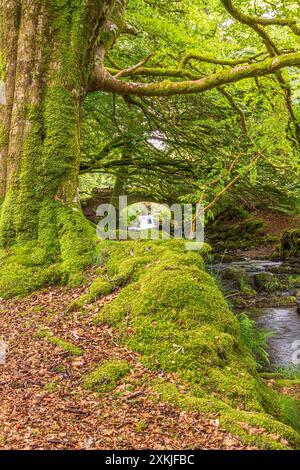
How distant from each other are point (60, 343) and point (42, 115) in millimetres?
2997

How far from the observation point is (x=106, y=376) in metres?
3.19

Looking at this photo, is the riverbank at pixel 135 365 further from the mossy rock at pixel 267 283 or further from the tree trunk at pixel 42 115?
the mossy rock at pixel 267 283

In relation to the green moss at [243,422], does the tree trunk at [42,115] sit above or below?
above

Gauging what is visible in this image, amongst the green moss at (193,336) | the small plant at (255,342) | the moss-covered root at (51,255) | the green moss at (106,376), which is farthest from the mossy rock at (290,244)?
the green moss at (106,376)

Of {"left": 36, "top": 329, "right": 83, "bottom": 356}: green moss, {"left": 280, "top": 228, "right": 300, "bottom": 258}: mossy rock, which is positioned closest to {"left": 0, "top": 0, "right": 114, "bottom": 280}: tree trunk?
{"left": 36, "top": 329, "right": 83, "bottom": 356}: green moss

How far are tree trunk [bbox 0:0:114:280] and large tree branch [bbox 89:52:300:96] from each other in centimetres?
54

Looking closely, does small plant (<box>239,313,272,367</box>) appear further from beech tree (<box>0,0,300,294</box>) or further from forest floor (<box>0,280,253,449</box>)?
forest floor (<box>0,280,253,449</box>)

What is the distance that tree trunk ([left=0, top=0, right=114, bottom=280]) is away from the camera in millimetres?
5305

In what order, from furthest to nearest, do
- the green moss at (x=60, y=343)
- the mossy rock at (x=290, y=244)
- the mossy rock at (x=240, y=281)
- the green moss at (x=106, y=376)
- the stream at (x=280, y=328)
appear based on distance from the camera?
the mossy rock at (x=290, y=244), the mossy rock at (x=240, y=281), the stream at (x=280, y=328), the green moss at (x=60, y=343), the green moss at (x=106, y=376)

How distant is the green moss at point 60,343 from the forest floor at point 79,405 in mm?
37

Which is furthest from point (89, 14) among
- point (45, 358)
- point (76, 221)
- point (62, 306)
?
point (45, 358)

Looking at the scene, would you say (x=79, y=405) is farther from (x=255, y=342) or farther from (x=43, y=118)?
(x=255, y=342)

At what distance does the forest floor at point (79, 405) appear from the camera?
250 cm

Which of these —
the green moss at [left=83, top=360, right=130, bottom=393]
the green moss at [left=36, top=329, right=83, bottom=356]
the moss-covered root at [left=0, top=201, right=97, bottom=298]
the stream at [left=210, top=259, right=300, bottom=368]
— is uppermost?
the moss-covered root at [left=0, top=201, right=97, bottom=298]
